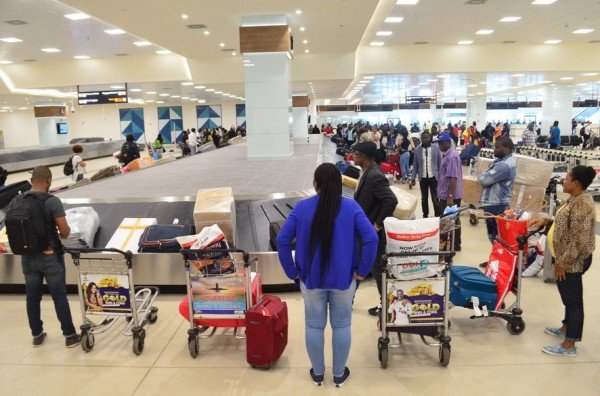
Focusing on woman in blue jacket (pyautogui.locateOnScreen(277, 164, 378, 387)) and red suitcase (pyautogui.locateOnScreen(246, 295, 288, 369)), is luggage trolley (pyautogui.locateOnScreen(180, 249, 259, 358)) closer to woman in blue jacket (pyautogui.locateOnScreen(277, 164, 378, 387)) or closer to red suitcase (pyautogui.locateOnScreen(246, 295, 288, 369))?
red suitcase (pyautogui.locateOnScreen(246, 295, 288, 369))

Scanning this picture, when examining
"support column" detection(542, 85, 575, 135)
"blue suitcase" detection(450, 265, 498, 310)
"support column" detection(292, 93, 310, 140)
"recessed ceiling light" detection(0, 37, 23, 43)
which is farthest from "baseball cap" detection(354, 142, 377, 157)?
"support column" detection(542, 85, 575, 135)

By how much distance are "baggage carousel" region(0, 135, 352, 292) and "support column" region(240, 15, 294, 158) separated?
4381 millimetres

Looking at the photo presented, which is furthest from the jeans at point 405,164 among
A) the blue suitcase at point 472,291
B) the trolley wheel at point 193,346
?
the trolley wheel at point 193,346

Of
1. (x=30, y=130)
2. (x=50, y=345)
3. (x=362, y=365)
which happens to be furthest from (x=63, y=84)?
(x=30, y=130)

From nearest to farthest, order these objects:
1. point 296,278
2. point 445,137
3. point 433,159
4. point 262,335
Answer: point 296,278 → point 262,335 → point 445,137 → point 433,159

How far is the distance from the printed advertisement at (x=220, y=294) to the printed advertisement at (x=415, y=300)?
48.2 inches

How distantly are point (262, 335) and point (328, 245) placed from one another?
1053 mm

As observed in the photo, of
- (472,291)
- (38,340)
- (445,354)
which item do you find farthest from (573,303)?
(38,340)

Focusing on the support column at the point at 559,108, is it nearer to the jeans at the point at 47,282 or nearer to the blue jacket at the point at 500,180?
the blue jacket at the point at 500,180

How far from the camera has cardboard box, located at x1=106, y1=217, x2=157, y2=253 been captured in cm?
548

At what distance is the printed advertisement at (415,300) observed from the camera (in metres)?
3.64

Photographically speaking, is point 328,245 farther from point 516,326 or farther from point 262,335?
point 516,326

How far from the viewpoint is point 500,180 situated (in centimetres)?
591

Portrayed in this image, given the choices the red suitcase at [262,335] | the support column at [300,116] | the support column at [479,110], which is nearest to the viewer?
the red suitcase at [262,335]
